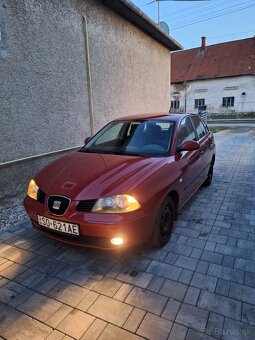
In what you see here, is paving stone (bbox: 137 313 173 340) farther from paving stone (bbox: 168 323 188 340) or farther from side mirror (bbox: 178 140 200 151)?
side mirror (bbox: 178 140 200 151)

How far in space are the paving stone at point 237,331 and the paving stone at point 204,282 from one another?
1.20 ft

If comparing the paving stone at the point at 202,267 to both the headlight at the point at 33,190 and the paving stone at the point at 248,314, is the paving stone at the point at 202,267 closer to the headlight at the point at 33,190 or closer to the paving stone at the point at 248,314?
the paving stone at the point at 248,314

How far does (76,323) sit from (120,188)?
1176mm

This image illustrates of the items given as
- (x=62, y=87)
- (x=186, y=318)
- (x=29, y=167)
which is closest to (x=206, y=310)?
(x=186, y=318)

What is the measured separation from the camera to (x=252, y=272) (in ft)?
8.14

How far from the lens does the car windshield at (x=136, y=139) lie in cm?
326

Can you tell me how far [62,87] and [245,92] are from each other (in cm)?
2668

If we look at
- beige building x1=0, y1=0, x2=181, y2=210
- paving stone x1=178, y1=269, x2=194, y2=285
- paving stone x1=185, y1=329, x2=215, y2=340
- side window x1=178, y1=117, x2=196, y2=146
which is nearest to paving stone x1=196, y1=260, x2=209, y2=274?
paving stone x1=178, y1=269, x2=194, y2=285

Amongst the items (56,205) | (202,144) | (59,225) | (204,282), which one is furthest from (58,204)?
(202,144)

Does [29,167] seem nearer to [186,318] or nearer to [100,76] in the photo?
[100,76]

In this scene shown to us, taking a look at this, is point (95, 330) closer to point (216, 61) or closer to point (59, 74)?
point (59, 74)

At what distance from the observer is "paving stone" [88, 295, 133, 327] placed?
6.46 ft

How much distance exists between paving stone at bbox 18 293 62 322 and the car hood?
0.92 meters

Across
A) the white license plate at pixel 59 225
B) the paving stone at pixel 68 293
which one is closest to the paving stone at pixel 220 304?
the paving stone at pixel 68 293
